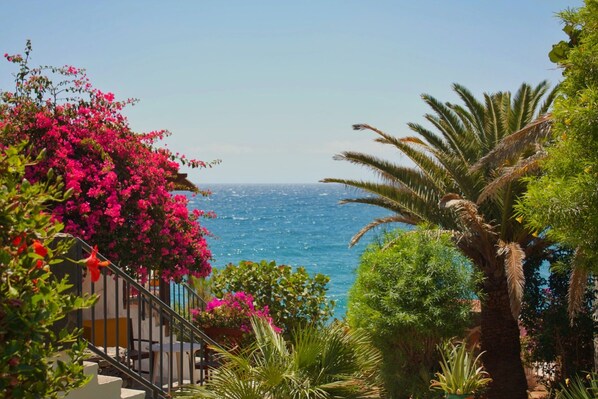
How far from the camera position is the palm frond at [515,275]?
13.6 meters

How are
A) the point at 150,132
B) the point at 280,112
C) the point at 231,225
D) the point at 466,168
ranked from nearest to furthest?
1. the point at 150,132
2. the point at 466,168
3. the point at 280,112
4. the point at 231,225

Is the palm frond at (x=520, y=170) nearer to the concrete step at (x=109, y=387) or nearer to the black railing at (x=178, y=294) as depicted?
the black railing at (x=178, y=294)

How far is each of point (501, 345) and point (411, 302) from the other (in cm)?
296

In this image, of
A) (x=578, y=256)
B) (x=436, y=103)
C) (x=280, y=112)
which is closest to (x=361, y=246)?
(x=280, y=112)

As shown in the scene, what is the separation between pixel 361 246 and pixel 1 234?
8326cm

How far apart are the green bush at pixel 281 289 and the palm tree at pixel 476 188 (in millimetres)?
2808

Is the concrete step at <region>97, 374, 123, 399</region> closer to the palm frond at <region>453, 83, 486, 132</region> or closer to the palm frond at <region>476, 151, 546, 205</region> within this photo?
the palm frond at <region>476, 151, 546, 205</region>

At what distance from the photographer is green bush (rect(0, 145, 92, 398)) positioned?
3674mm

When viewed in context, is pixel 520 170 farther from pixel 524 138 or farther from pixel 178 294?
pixel 178 294

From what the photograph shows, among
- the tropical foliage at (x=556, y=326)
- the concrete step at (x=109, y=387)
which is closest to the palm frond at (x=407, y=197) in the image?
the tropical foliage at (x=556, y=326)

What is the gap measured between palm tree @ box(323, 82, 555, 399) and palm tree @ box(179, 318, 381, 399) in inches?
235

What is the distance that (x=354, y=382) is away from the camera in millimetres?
8688

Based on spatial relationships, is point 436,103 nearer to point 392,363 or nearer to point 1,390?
point 392,363

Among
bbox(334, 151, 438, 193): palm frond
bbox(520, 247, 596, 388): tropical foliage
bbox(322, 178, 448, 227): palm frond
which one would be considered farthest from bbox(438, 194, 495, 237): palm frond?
bbox(520, 247, 596, 388): tropical foliage
